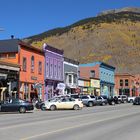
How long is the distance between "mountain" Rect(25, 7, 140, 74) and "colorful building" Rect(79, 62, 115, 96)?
44798 millimetres

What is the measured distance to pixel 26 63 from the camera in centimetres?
5766

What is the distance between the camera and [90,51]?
17175cm

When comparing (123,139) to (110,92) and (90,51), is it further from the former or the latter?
(90,51)

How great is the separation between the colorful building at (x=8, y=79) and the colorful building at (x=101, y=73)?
36929 millimetres

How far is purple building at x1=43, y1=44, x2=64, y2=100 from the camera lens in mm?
64562

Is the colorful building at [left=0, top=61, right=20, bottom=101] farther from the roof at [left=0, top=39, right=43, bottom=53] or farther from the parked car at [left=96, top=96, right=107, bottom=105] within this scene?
the parked car at [left=96, top=96, right=107, bottom=105]

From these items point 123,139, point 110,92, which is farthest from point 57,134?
point 110,92

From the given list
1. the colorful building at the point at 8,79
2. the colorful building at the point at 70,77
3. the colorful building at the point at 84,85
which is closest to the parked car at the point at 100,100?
the colorful building at the point at 70,77

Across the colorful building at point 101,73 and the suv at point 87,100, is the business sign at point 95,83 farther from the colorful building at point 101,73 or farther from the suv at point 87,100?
the suv at point 87,100

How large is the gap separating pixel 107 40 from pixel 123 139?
6432 inches

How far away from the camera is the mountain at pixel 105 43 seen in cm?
16012

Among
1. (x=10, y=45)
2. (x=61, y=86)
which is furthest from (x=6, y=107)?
(x=61, y=86)

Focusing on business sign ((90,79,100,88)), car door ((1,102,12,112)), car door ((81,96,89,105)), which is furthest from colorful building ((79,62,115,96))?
car door ((1,102,12,112))

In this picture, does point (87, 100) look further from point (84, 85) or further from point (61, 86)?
point (84, 85)
